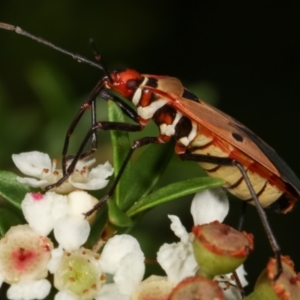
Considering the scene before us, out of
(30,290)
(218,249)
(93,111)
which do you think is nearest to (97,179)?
(93,111)

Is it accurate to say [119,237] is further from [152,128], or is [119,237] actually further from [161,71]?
[161,71]

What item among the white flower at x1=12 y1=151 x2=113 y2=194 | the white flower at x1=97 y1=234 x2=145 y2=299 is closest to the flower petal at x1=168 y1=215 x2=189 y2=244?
the white flower at x1=97 y1=234 x2=145 y2=299

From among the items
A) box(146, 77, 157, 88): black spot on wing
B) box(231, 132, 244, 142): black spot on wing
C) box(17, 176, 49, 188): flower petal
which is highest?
box(146, 77, 157, 88): black spot on wing

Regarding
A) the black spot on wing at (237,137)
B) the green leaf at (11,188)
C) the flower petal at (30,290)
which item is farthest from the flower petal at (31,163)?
the black spot on wing at (237,137)

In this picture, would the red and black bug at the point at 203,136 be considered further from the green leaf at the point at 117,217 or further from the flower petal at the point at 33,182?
the green leaf at the point at 117,217

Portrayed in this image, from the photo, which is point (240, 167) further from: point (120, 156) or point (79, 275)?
point (79, 275)

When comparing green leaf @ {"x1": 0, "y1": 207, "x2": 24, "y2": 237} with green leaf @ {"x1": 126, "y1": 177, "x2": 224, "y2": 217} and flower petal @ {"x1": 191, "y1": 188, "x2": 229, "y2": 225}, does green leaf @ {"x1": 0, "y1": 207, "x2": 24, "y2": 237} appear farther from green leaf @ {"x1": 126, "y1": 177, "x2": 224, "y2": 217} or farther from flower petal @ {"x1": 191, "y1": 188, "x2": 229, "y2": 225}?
flower petal @ {"x1": 191, "y1": 188, "x2": 229, "y2": 225}
